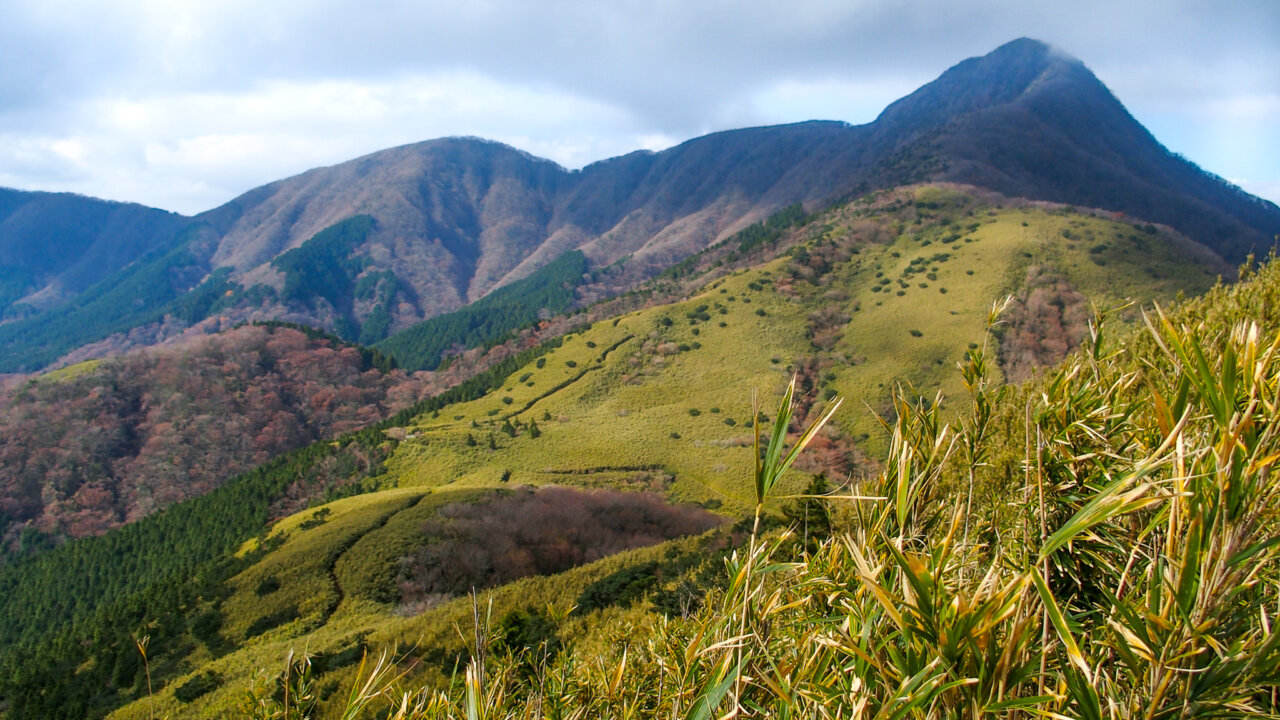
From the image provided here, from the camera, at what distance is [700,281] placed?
104562 mm

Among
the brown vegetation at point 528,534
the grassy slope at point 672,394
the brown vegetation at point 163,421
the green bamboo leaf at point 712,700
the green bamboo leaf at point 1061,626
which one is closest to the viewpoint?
the green bamboo leaf at point 1061,626

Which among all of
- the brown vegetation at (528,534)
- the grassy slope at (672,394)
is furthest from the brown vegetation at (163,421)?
the brown vegetation at (528,534)

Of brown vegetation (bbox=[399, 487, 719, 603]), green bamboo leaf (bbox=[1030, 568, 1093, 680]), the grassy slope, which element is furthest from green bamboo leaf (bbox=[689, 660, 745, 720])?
brown vegetation (bbox=[399, 487, 719, 603])

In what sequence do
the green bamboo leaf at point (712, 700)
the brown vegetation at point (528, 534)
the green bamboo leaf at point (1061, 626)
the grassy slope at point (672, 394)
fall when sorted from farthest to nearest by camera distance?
the brown vegetation at point (528, 534) < the grassy slope at point (672, 394) < the green bamboo leaf at point (712, 700) < the green bamboo leaf at point (1061, 626)

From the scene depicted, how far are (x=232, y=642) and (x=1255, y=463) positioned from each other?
33653 mm

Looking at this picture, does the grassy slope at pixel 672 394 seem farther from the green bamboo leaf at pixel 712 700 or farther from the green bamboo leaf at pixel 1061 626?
the green bamboo leaf at pixel 1061 626

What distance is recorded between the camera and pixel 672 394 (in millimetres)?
63469

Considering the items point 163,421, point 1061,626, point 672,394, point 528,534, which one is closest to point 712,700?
point 1061,626

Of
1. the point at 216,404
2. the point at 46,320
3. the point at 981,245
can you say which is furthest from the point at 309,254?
the point at 981,245

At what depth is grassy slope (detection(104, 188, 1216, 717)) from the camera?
2745cm

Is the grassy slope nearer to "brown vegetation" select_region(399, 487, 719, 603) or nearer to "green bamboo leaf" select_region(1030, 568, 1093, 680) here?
"brown vegetation" select_region(399, 487, 719, 603)

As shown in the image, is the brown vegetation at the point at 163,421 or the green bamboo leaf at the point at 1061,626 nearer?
the green bamboo leaf at the point at 1061,626

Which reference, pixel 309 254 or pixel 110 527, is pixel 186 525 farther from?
pixel 309 254

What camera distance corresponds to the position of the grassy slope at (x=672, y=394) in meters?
27.5
